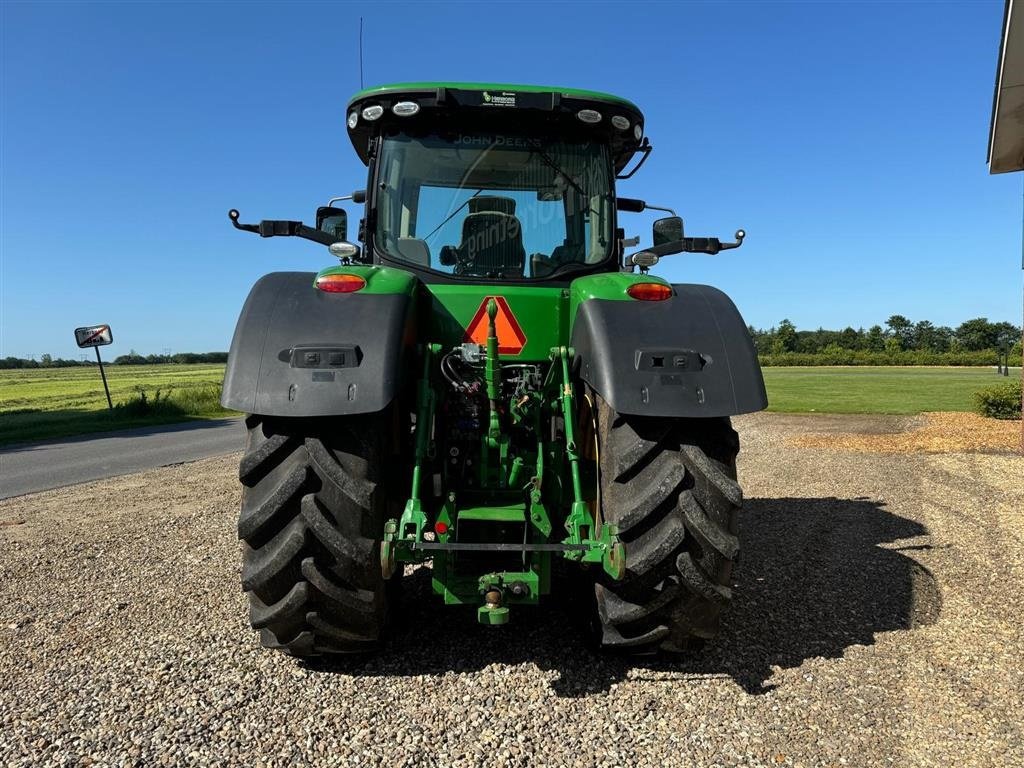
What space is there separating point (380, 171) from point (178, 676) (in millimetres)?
2687

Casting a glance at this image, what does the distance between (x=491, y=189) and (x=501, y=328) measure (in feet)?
2.91

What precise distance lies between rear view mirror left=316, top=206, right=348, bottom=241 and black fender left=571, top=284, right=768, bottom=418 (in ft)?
6.00

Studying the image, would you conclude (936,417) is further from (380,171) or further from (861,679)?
(380,171)

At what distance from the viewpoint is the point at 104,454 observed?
11.8 meters

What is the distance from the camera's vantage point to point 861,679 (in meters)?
3.03

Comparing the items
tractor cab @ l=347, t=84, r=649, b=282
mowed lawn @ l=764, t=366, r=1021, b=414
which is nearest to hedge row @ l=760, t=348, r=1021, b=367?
mowed lawn @ l=764, t=366, r=1021, b=414

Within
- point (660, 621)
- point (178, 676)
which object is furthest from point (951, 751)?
point (178, 676)

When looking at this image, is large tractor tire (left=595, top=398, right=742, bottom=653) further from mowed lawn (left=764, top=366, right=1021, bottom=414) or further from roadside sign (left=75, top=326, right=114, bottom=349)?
roadside sign (left=75, top=326, right=114, bottom=349)

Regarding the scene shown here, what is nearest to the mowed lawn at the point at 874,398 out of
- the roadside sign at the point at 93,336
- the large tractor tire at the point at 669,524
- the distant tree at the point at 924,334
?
the large tractor tire at the point at 669,524

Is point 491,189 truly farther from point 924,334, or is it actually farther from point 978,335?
point 924,334

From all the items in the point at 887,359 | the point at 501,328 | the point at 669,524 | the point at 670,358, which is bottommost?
the point at 669,524

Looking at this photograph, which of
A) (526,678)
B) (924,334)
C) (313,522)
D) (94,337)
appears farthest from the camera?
(924,334)

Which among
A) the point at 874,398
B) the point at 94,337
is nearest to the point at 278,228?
the point at 94,337

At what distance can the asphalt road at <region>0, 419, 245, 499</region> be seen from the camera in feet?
31.0
